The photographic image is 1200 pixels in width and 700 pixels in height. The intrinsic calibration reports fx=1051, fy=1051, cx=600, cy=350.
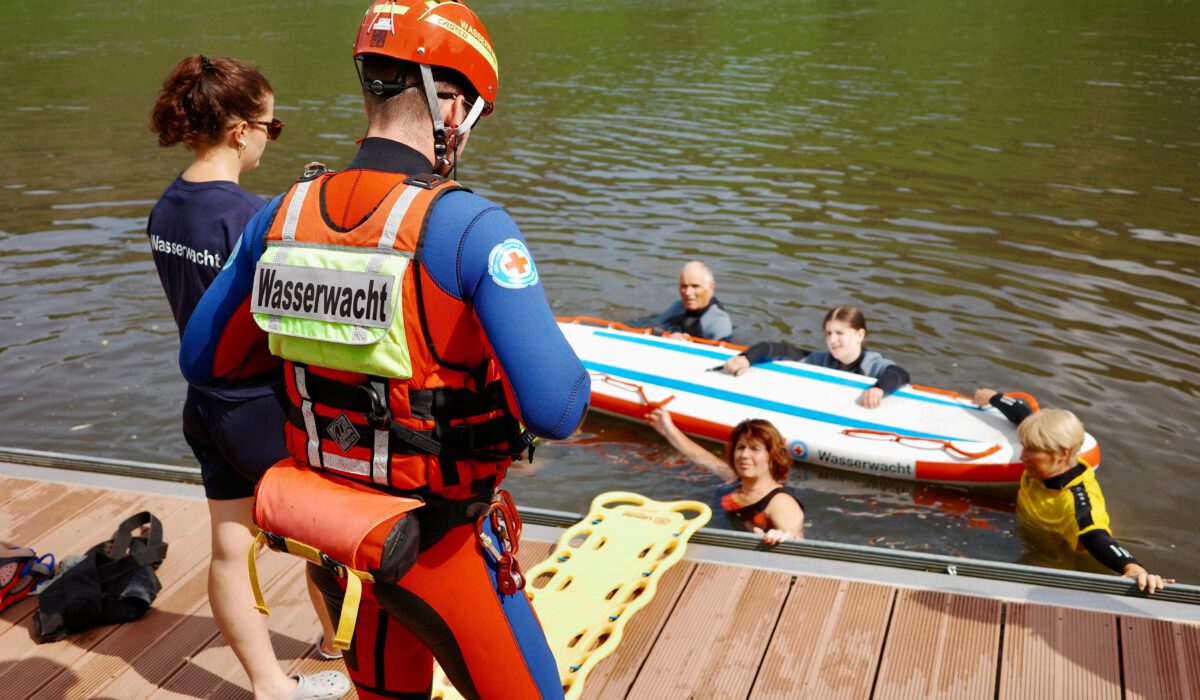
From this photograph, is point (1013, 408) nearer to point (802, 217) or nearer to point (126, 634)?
point (126, 634)

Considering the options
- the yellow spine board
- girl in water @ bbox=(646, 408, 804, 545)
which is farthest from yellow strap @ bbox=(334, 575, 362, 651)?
girl in water @ bbox=(646, 408, 804, 545)

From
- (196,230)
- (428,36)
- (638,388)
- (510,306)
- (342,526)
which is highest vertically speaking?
(428,36)

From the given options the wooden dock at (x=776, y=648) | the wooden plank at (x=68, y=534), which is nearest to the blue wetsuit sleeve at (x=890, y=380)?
the wooden dock at (x=776, y=648)

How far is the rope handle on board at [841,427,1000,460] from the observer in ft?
19.7

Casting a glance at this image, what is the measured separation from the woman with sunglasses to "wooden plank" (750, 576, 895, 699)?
A: 5.24 ft

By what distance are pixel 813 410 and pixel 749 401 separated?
44 cm

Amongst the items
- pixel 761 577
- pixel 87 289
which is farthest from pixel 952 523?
pixel 87 289

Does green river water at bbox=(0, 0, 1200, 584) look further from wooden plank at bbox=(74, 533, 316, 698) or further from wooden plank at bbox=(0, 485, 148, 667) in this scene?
wooden plank at bbox=(74, 533, 316, 698)

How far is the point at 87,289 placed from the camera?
9.70m

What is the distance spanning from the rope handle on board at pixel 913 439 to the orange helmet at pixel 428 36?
474 cm

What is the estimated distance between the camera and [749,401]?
22.5 ft

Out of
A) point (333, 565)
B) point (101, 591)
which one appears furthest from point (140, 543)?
point (333, 565)

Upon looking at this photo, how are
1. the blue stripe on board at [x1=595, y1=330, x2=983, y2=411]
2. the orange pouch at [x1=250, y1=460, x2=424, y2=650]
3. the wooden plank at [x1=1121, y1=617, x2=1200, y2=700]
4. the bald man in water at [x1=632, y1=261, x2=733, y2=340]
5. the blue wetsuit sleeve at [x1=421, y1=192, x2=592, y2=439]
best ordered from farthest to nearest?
the bald man in water at [x1=632, y1=261, x2=733, y2=340] < the blue stripe on board at [x1=595, y1=330, x2=983, y2=411] < the wooden plank at [x1=1121, y1=617, x2=1200, y2=700] < the orange pouch at [x1=250, y1=460, x2=424, y2=650] < the blue wetsuit sleeve at [x1=421, y1=192, x2=592, y2=439]

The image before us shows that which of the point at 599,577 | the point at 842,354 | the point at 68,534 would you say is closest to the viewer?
the point at 599,577
